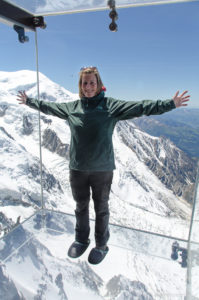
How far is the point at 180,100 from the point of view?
93 cm

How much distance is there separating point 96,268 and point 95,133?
29.7 inches

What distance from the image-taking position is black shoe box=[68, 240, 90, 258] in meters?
1.27

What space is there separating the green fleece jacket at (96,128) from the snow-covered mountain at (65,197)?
1.10ft

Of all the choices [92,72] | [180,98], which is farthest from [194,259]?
[92,72]

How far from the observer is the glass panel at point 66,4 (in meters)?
1.11

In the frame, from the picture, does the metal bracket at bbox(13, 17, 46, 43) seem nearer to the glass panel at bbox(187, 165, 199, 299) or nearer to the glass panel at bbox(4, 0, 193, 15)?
the glass panel at bbox(4, 0, 193, 15)

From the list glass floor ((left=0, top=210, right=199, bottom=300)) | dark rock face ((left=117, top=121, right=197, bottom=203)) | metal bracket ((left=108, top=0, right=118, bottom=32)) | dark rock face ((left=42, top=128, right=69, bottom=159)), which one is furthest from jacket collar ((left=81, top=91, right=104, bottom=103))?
dark rock face ((left=42, top=128, right=69, bottom=159))

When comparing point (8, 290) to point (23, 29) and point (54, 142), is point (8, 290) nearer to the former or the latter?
point (23, 29)

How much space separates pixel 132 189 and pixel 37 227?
42.8 metres

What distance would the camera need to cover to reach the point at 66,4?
1.17 metres

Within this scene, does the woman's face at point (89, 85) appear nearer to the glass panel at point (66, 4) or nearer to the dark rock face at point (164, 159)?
the glass panel at point (66, 4)

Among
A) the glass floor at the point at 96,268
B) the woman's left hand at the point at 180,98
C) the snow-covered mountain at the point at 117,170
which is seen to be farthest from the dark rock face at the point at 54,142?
the woman's left hand at the point at 180,98

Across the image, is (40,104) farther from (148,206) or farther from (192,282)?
(148,206)

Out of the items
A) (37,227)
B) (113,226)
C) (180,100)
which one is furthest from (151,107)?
(37,227)
